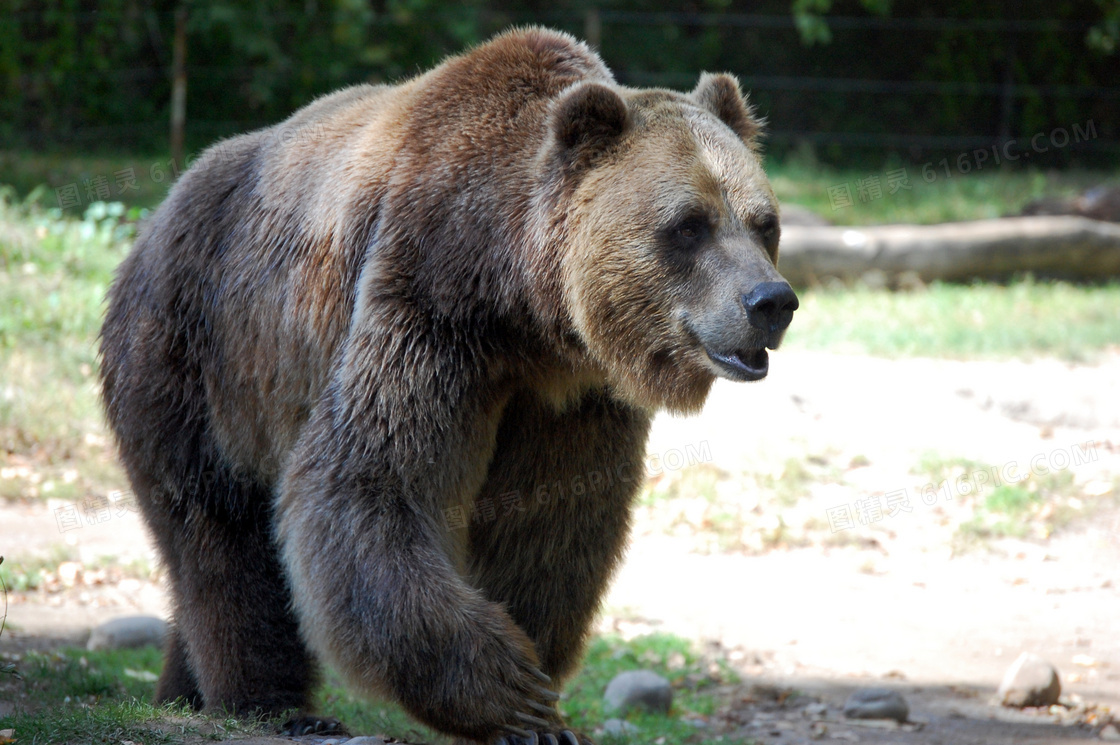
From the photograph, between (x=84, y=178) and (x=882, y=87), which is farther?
(x=882, y=87)

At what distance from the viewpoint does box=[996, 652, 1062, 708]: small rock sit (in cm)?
492

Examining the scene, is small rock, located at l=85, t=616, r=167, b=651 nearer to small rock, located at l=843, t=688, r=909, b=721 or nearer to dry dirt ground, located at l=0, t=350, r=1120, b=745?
dry dirt ground, located at l=0, t=350, r=1120, b=745

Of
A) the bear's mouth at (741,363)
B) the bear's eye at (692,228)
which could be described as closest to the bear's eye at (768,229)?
the bear's eye at (692,228)

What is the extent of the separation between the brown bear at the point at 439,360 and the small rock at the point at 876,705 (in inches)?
62.5

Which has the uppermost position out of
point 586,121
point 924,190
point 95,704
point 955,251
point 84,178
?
point 924,190

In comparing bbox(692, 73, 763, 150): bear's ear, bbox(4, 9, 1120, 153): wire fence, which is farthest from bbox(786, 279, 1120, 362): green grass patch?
bbox(692, 73, 763, 150): bear's ear

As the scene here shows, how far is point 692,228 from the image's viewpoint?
3.26 meters

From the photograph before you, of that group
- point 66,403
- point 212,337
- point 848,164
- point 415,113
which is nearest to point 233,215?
point 212,337

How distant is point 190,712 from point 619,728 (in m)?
1.82

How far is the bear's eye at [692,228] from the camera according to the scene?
3.24m

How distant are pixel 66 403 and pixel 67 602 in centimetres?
229

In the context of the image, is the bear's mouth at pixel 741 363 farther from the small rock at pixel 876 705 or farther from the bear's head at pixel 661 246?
the small rock at pixel 876 705

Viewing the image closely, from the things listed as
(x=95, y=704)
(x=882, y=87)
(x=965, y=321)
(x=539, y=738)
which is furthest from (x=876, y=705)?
(x=882, y=87)

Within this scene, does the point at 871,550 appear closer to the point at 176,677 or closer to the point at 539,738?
the point at 539,738
